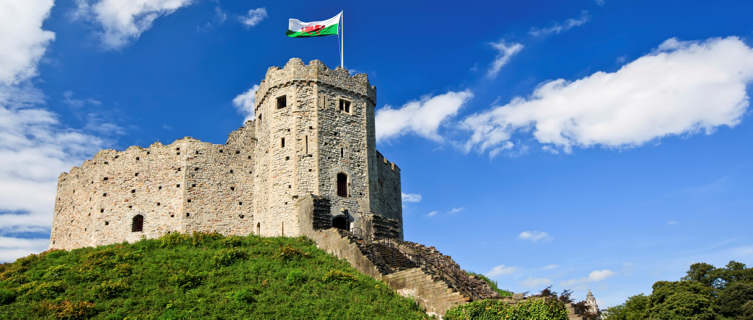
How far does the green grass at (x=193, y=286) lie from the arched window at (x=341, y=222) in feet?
21.3

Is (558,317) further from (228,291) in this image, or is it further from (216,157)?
(216,157)

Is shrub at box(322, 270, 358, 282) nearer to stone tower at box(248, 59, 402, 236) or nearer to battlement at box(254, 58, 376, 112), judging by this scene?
stone tower at box(248, 59, 402, 236)

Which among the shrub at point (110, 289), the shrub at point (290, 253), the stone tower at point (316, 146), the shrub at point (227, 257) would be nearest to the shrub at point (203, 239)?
the shrub at point (227, 257)

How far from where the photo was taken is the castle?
31391 mm

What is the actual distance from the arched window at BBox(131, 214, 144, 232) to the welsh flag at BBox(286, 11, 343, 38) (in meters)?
13.2

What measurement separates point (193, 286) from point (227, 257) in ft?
8.66

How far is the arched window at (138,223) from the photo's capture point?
3422 centimetres

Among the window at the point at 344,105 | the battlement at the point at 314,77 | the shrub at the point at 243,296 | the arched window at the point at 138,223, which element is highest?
the battlement at the point at 314,77

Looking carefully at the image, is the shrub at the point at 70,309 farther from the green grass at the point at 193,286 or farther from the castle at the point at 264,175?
the castle at the point at 264,175

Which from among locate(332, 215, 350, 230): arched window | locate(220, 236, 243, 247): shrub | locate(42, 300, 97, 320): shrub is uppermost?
locate(332, 215, 350, 230): arched window

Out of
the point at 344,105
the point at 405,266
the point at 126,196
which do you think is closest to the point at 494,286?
the point at 405,266

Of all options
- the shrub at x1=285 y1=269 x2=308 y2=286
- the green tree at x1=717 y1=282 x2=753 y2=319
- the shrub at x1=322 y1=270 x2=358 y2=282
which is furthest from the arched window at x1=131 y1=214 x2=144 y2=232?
the green tree at x1=717 y1=282 x2=753 y2=319

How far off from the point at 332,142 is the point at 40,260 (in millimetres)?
14607

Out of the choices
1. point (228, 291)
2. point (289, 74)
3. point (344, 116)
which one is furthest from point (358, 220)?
point (228, 291)
